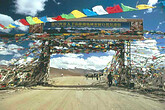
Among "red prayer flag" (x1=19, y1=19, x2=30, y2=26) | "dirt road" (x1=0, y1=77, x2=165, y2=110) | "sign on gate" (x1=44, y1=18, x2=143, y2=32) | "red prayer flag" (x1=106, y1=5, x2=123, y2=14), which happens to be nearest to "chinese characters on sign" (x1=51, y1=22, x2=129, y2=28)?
"sign on gate" (x1=44, y1=18, x2=143, y2=32)

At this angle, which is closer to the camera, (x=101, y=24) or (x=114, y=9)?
(x=114, y=9)

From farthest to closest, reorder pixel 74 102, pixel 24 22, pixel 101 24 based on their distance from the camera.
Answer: pixel 101 24 → pixel 24 22 → pixel 74 102

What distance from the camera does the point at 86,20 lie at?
14523 mm

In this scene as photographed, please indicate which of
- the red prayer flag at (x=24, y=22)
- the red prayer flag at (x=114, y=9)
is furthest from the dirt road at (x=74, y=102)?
the red prayer flag at (x=24, y=22)

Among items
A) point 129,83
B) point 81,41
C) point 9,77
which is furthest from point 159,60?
point 9,77

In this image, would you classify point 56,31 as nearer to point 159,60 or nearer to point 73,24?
point 73,24

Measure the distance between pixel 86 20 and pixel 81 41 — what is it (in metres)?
2.99

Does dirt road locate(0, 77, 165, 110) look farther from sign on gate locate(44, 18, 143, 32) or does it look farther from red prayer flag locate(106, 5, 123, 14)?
sign on gate locate(44, 18, 143, 32)

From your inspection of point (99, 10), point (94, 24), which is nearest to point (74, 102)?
point (99, 10)

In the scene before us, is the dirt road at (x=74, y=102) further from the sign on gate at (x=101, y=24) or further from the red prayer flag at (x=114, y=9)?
the sign on gate at (x=101, y=24)

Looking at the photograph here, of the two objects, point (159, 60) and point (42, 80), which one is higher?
point (159, 60)

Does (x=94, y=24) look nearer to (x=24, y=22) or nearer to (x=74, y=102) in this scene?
(x=24, y=22)

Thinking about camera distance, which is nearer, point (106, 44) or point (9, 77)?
point (9, 77)

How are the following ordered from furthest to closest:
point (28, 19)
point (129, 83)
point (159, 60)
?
point (129, 83) → point (159, 60) → point (28, 19)
